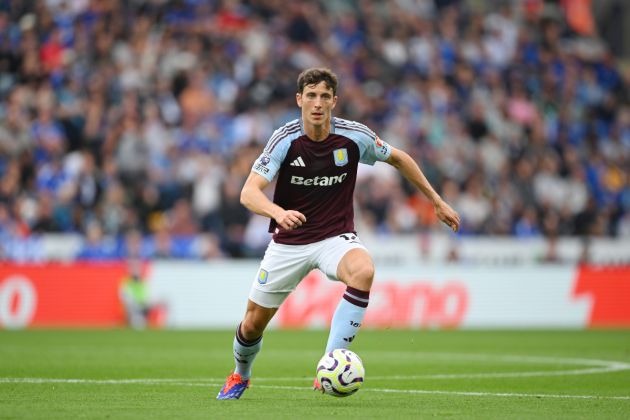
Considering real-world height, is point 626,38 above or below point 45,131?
above

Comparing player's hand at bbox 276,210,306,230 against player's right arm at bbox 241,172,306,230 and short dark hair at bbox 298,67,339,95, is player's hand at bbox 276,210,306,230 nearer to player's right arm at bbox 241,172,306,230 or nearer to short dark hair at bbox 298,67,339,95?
player's right arm at bbox 241,172,306,230

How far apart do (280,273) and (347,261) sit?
1.91ft

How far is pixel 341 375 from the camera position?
7938mm

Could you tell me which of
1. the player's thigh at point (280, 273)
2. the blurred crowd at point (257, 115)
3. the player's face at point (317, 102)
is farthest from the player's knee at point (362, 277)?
the blurred crowd at point (257, 115)

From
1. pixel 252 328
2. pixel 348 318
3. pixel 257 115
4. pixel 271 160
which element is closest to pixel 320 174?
pixel 271 160

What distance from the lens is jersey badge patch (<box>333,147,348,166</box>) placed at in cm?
880

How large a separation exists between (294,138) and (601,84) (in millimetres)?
22800

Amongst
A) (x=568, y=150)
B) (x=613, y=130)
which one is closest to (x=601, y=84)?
(x=613, y=130)

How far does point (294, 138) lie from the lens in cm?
874

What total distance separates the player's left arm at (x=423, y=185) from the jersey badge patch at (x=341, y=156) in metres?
0.39

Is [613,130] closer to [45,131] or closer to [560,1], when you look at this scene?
[560,1]

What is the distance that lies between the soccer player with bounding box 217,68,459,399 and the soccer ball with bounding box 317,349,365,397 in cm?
38

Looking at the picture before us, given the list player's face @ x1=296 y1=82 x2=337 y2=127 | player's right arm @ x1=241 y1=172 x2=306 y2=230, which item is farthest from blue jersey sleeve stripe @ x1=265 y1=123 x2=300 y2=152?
player's right arm @ x1=241 y1=172 x2=306 y2=230

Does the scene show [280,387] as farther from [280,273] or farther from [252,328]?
[280,273]
